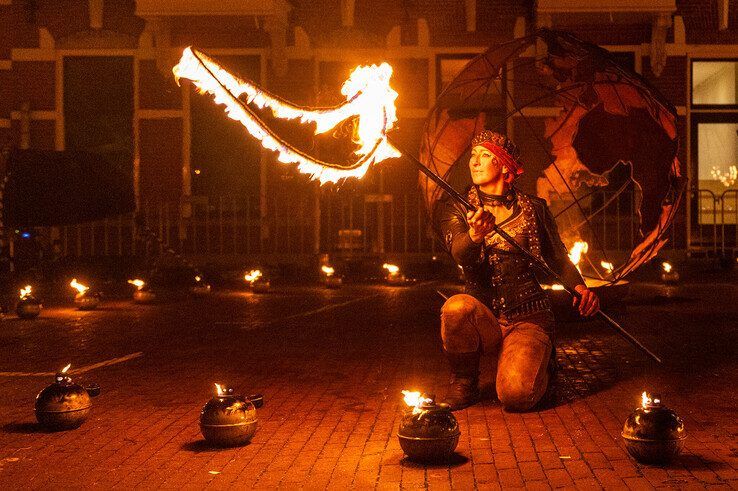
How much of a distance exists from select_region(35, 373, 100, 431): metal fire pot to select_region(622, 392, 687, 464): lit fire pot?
362 centimetres

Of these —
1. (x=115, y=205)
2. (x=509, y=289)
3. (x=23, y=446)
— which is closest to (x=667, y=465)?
(x=509, y=289)

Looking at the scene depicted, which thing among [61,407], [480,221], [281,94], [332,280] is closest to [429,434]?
[480,221]

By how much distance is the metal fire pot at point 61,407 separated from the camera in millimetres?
6543

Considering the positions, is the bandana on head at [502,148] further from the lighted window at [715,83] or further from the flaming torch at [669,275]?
the lighted window at [715,83]

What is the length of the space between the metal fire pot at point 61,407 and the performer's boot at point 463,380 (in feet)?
8.64

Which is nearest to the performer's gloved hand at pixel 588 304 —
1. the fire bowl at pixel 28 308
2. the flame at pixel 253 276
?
the fire bowl at pixel 28 308

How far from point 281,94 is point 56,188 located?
5723mm

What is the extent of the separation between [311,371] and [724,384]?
362cm

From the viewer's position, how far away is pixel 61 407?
655 centimetres

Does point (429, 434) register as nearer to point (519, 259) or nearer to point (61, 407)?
point (519, 259)

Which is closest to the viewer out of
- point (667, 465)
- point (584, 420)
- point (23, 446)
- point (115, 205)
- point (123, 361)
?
point (667, 465)

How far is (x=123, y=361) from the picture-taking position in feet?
31.7

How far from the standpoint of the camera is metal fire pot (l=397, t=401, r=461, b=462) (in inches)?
218

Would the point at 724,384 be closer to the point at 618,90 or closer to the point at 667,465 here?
the point at 667,465
